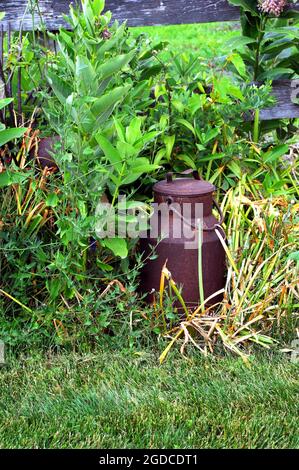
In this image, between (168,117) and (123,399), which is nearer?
(123,399)

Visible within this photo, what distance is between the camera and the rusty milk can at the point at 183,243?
3.72 meters

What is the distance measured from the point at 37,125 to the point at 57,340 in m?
1.26

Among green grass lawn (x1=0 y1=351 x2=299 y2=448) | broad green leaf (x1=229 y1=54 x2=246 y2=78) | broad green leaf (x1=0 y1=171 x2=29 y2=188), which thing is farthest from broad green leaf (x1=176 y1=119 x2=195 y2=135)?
green grass lawn (x1=0 y1=351 x2=299 y2=448)

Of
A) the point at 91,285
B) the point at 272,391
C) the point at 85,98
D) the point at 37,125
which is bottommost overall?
the point at 272,391

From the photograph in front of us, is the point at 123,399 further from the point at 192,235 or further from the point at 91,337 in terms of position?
the point at 192,235

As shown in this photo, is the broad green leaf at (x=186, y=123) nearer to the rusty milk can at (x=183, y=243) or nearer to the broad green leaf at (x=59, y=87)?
the rusty milk can at (x=183, y=243)

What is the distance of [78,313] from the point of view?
3.51m

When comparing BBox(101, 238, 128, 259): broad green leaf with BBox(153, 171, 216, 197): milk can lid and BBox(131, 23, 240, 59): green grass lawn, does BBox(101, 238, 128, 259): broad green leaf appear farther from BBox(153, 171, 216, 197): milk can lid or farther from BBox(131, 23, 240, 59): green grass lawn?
BBox(131, 23, 240, 59): green grass lawn

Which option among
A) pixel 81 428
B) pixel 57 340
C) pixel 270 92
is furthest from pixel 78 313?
pixel 270 92

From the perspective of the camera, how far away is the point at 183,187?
3.74m

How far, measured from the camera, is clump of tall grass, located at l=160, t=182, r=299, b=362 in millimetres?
3596

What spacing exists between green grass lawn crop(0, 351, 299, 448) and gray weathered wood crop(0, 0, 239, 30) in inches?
83.5

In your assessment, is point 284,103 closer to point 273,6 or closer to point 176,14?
point 273,6

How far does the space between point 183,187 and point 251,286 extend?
24.5 inches
